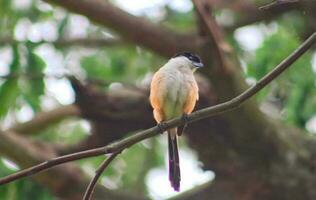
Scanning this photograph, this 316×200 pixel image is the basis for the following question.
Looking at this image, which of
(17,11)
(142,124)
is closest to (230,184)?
(142,124)

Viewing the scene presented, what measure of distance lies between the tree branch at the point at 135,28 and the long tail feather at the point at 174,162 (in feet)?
5.88

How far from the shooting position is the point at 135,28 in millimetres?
6375

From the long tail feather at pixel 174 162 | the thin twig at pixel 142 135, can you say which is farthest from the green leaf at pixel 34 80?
the thin twig at pixel 142 135

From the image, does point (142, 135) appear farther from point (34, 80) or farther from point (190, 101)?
point (34, 80)

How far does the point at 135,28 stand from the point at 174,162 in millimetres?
2390

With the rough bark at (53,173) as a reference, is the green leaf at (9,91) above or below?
above

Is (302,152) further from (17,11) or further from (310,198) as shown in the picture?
(17,11)

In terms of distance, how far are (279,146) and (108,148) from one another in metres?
3.76

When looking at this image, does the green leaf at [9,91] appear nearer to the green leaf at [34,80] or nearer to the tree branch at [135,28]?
the green leaf at [34,80]

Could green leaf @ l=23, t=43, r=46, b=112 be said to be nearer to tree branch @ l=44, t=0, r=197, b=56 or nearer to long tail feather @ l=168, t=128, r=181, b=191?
tree branch @ l=44, t=0, r=197, b=56

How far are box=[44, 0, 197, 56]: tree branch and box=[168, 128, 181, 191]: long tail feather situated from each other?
5.88ft

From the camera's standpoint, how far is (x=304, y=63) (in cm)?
645

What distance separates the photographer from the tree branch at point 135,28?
6211mm

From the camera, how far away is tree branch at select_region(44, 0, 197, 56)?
6211mm
